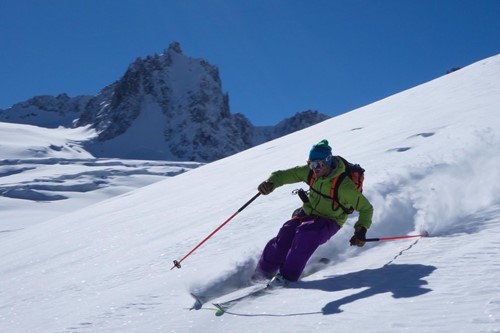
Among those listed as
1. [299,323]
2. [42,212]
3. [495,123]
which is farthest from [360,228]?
[42,212]

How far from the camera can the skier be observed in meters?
3.97

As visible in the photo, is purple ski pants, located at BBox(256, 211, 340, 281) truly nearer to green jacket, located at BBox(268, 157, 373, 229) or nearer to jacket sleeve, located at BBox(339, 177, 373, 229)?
green jacket, located at BBox(268, 157, 373, 229)

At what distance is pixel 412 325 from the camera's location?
2.60 meters

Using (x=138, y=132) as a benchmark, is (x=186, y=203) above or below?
below

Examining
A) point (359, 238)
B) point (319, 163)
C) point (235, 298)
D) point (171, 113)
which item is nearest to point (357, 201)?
point (359, 238)

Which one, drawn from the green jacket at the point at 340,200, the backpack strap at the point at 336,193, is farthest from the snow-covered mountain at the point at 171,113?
the backpack strap at the point at 336,193

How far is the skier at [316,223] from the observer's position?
13.0ft

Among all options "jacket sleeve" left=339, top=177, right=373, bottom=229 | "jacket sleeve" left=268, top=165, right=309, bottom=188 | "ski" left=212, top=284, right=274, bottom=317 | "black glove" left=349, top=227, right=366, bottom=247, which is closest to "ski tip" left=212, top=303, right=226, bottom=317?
"ski" left=212, top=284, right=274, bottom=317

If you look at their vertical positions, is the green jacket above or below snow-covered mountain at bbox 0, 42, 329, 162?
below

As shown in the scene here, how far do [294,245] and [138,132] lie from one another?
154242mm

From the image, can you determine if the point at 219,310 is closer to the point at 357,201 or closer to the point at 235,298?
the point at 235,298

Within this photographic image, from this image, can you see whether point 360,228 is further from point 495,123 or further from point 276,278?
point 495,123

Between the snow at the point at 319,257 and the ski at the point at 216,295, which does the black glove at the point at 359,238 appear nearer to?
the snow at the point at 319,257

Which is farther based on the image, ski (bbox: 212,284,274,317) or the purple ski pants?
the purple ski pants
